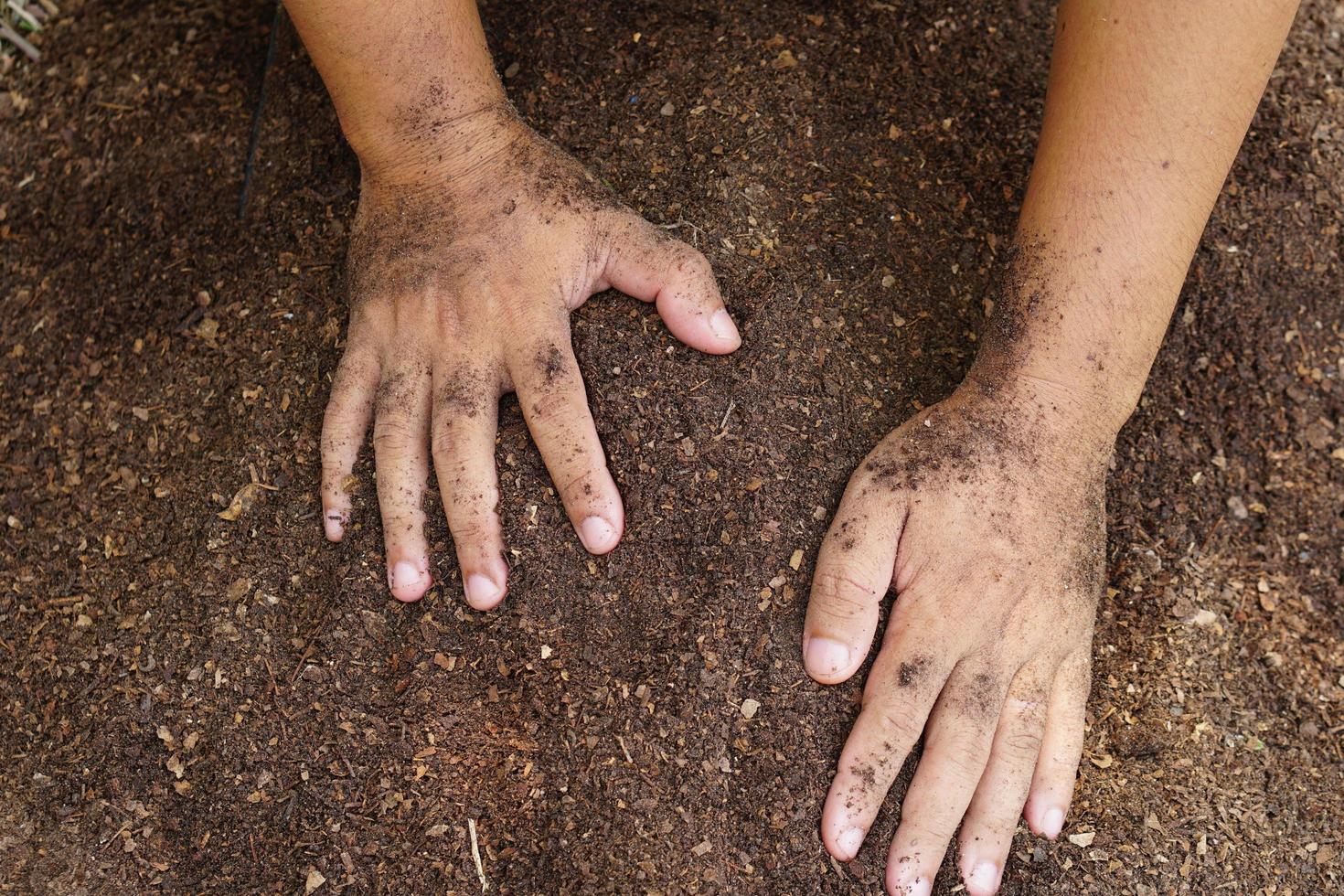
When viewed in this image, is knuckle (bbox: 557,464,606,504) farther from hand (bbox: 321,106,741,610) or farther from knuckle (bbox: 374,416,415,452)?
knuckle (bbox: 374,416,415,452)

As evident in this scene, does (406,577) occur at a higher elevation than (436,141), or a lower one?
lower

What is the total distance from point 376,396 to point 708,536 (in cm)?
49

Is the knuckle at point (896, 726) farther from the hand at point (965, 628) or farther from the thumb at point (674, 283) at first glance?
the thumb at point (674, 283)

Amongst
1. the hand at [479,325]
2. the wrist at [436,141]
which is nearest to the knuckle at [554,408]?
the hand at [479,325]

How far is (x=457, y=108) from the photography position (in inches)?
59.6

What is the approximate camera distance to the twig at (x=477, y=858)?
1.37 meters

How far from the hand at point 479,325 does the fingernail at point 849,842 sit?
46 cm

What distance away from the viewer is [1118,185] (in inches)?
54.9

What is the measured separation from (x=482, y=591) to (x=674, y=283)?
48 cm

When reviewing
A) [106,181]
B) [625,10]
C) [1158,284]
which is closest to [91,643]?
[106,181]

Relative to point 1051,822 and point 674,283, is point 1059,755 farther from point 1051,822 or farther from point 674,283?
point 674,283

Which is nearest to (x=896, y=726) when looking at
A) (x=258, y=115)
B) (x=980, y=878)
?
(x=980, y=878)

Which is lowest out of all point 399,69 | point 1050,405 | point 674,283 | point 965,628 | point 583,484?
point 965,628

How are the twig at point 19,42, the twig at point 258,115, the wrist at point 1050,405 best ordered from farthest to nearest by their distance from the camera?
the twig at point 19,42, the twig at point 258,115, the wrist at point 1050,405
